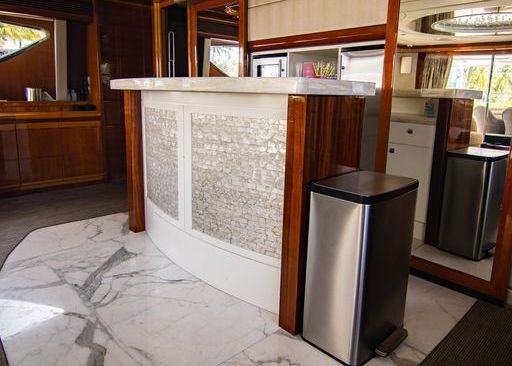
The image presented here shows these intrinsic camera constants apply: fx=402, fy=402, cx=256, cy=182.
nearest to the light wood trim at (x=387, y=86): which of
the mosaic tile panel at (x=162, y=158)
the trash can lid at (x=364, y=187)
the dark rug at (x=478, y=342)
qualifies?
the trash can lid at (x=364, y=187)

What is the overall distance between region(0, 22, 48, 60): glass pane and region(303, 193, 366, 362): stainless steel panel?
4758mm

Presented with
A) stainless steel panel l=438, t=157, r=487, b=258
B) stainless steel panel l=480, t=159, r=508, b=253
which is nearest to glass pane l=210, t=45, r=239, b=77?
stainless steel panel l=438, t=157, r=487, b=258

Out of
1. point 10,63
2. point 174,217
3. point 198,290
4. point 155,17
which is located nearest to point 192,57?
point 155,17

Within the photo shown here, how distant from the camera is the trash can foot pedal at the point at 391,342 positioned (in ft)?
6.15

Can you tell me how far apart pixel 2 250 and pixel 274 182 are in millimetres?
2298

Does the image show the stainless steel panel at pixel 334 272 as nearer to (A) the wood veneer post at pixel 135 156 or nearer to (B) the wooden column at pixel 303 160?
(B) the wooden column at pixel 303 160

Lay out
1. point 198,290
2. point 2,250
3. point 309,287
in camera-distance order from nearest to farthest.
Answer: point 309,287
point 198,290
point 2,250

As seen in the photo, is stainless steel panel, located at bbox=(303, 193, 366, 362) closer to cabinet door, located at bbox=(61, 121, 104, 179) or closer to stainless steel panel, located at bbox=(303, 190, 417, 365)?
stainless steel panel, located at bbox=(303, 190, 417, 365)

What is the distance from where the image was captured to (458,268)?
2607mm

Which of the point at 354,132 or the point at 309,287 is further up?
the point at 354,132

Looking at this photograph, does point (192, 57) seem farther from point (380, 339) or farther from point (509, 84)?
point (380, 339)

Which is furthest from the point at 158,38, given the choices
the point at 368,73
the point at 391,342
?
the point at 391,342

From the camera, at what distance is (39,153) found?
4.76 meters

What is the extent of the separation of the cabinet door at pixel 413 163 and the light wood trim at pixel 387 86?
56 millimetres
